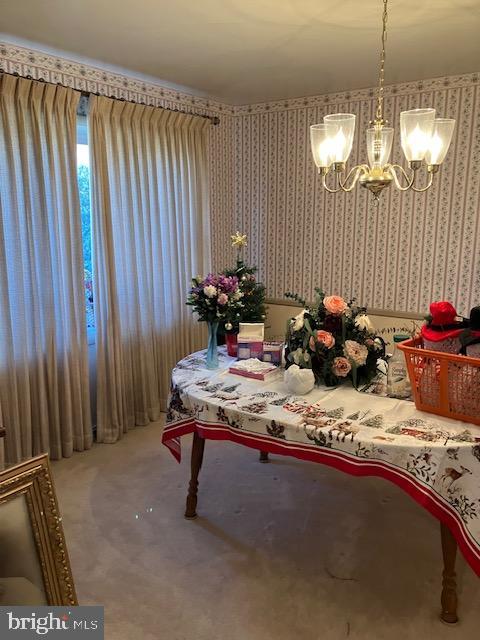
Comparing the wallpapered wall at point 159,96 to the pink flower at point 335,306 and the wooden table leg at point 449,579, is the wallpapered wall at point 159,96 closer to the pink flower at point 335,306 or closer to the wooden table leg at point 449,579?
the pink flower at point 335,306

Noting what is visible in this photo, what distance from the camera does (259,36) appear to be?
277 centimetres

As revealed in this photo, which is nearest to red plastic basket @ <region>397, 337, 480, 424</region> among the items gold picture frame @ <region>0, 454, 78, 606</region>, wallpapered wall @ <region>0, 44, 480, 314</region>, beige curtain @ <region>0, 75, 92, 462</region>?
gold picture frame @ <region>0, 454, 78, 606</region>

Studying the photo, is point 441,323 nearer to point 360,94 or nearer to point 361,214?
point 361,214

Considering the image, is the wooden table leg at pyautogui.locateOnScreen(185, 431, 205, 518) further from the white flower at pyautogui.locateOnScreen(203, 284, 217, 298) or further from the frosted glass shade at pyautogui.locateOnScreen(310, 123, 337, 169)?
the frosted glass shade at pyautogui.locateOnScreen(310, 123, 337, 169)

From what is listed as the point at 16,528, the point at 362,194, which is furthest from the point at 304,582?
the point at 362,194

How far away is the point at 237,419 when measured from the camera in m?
2.23

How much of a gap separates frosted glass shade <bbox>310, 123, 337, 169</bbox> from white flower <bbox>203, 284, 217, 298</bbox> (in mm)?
→ 785

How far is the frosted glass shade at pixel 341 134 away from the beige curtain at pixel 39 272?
1824 millimetres

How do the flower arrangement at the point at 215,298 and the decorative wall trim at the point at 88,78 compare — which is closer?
the flower arrangement at the point at 215,298

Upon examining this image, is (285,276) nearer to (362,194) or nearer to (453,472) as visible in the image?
(362,194)

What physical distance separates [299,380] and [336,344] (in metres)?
0.27

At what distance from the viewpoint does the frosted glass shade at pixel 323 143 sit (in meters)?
2.16

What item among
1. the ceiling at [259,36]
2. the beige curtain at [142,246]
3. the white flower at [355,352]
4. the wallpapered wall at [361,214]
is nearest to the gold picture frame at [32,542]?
the white flower at [355,352]

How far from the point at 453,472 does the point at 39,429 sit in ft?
8.18
